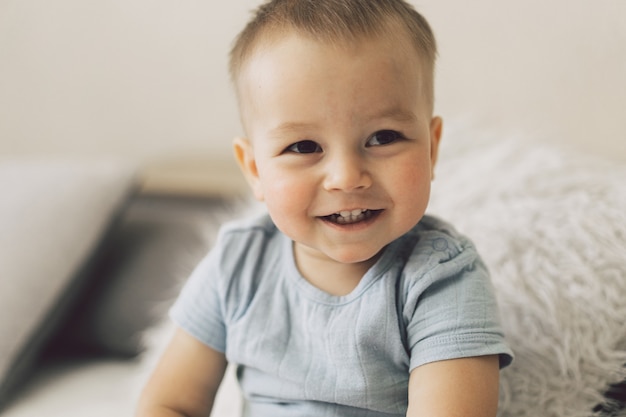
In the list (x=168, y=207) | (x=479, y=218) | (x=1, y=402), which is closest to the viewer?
(x=479, y=218)

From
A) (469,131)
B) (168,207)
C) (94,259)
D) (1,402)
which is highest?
(469,131)

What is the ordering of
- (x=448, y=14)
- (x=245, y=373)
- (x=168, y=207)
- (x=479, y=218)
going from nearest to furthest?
(x=245, y=373), (x=479, y=218), (x=448, y=14), (x=168, y=207)

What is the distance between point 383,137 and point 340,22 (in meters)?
0.12

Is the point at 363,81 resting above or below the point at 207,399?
above

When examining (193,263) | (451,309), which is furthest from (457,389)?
(193,263)

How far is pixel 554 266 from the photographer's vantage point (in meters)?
0.87

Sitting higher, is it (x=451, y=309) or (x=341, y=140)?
(x=341, y=140)

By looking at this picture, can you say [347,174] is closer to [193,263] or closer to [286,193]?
[286,193]

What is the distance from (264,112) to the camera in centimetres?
69

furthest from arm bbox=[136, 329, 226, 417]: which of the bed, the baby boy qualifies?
the bed

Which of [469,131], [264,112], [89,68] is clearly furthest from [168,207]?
[264,112]

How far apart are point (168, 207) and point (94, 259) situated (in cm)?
29

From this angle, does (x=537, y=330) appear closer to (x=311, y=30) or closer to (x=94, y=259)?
(x=311, y=30)

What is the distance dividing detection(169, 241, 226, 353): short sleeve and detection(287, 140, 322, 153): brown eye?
204 millimetres
